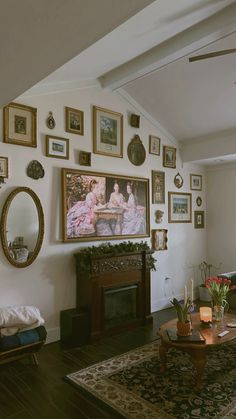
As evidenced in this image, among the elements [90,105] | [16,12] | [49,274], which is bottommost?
[49,274]

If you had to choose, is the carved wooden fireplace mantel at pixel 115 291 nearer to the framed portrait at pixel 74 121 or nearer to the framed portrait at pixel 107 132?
the framed portrait at pixel 107 132

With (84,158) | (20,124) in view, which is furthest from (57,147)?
(20,124)

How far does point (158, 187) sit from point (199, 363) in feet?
9.96

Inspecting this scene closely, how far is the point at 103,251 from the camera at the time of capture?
3936 millimetres

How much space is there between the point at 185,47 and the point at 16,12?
2539 mm

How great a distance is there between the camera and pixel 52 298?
3762 millimetres

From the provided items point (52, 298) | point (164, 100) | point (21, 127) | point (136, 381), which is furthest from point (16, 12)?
point (164, 100)

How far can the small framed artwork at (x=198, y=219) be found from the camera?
19.4 feet

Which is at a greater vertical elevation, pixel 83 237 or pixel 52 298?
pixel 83 237

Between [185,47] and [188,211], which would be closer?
[185,47]

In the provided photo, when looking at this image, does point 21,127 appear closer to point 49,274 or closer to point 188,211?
point 49,274

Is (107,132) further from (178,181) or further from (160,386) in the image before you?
(160,386)

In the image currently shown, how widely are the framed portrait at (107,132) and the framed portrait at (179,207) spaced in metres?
1.41

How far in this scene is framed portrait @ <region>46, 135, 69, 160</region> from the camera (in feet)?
Answer: 12.3
